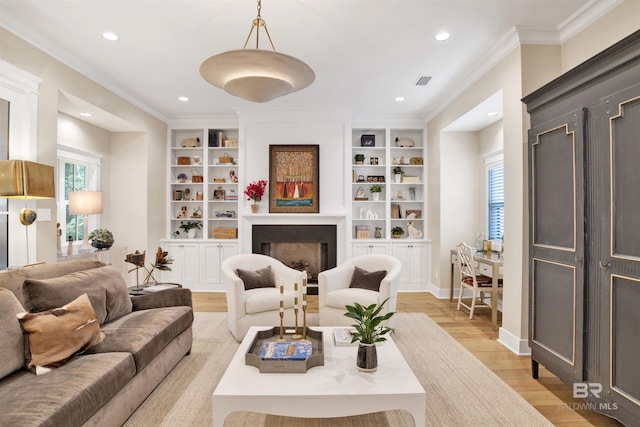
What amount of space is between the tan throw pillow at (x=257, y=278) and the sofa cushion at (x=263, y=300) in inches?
5.7

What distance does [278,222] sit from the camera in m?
5.78

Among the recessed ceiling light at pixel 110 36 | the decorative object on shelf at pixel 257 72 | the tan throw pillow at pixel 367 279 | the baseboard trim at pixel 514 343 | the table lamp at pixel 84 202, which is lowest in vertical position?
the baseboard trim at pixel 514 343

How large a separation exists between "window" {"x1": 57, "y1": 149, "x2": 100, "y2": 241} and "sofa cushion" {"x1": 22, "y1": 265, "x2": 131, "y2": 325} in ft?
8.45

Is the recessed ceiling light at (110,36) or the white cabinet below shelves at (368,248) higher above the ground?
the recessed ceiling light at (110,36)

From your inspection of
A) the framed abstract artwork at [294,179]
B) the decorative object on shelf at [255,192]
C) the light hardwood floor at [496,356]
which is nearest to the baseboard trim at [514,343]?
the light hardwood floor at [496,356]

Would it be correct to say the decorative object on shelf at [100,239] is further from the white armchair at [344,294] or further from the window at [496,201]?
the window at [496,201]

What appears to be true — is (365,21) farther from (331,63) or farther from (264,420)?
(264,420)

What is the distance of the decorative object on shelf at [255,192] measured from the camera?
566 centimetres

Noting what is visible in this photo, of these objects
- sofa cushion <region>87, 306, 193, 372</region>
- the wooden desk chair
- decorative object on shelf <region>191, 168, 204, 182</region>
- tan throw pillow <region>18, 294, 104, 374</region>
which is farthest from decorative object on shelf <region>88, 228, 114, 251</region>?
the wooden desk chair

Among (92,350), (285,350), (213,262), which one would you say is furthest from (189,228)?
(285,350)

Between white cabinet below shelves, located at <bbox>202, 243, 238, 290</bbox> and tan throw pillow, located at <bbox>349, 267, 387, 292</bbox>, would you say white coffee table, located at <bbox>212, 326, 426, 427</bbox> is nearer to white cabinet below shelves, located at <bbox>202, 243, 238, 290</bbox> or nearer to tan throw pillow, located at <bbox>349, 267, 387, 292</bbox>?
tan throw pillow, located at <bbox>349, 267, 387, 292</bbox>

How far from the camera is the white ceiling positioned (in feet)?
9.61

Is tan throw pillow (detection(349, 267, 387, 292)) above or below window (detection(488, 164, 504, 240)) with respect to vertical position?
below

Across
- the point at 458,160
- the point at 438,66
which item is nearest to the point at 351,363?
the point at 438,66
